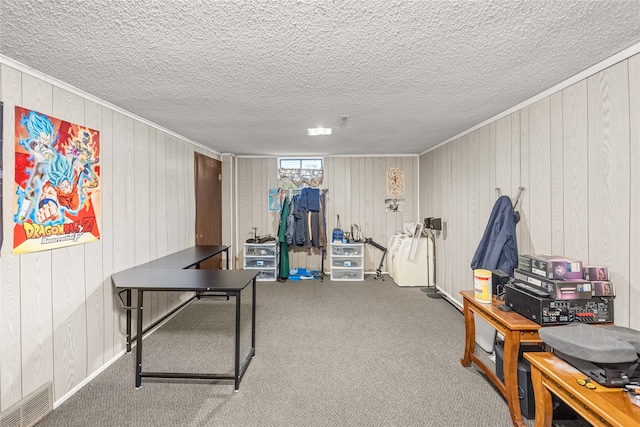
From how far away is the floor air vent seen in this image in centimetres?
171

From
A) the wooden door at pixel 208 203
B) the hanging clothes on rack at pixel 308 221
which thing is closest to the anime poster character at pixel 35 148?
the wooden door at pixel 208 203

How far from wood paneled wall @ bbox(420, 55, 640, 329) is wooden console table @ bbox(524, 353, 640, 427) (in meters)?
0.65

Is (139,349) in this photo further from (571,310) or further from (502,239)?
(502,239)

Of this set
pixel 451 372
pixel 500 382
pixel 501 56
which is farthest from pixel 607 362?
pixel 501 56

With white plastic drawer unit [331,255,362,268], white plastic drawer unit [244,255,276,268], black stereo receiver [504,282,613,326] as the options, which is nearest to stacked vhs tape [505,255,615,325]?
black stereo receiver [504,282,613,326]

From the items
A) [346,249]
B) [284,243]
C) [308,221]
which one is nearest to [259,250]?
[284,243]

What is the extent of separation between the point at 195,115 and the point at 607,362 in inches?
136

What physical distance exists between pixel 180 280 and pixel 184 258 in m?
1.02

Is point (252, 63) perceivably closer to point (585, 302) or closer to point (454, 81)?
point (454, 81)

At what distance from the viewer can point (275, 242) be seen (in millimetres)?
5215

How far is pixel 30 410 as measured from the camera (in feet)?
6.01

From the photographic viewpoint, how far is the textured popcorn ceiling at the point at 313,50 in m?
1.30

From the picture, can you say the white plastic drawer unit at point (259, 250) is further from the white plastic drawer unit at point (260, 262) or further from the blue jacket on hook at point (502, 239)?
the blue jacket on hook at point (502, 239)

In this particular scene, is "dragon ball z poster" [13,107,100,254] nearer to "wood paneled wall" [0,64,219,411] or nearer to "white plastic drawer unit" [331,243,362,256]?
"wood paneled wall" [0,64,219,411]
